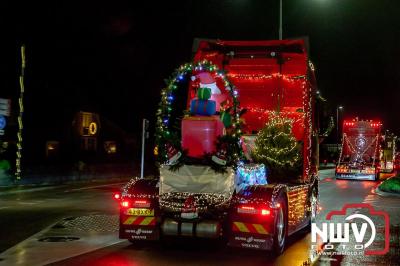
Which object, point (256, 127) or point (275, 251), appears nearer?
point (275, 251)

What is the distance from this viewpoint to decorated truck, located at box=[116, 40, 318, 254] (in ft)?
31.9

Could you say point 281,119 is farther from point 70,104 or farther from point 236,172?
point 70,104

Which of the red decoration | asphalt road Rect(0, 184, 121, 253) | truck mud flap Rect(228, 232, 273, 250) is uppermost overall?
the red decoration

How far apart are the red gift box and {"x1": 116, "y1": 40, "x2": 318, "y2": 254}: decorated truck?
Result: 0.06ft

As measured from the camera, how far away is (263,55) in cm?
1371

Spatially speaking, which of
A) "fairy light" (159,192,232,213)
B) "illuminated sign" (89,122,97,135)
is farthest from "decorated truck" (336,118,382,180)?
"fairy light" (159,192,232,213)

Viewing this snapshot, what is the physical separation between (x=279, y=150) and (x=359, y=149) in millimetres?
26420

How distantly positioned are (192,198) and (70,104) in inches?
1562

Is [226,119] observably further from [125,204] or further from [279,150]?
[279,150]

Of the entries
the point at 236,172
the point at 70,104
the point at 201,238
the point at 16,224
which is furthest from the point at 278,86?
the point at 70,104

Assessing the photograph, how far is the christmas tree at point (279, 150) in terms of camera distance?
13.1 metres

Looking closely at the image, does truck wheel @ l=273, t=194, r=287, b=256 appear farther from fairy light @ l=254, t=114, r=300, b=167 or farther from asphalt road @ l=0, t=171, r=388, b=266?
fairy light @ l=254, t=114, r=300, b=167

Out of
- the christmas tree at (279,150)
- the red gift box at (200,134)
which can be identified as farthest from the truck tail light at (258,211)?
the christmas tree at (279,150)

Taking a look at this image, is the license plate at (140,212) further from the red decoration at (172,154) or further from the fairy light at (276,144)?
the fairy light at (276,144)
